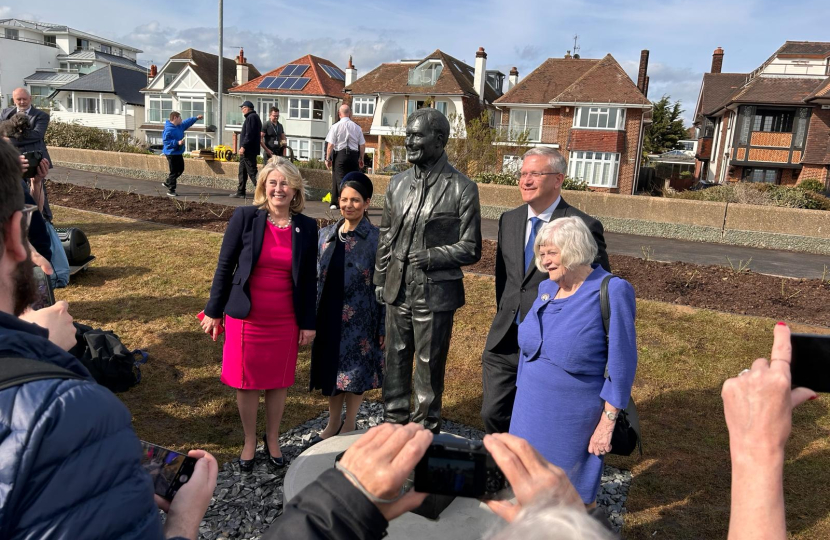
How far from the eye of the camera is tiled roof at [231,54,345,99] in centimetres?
4569

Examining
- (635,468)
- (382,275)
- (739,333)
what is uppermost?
(382,275)

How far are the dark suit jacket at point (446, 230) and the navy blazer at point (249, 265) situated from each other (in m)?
0.63

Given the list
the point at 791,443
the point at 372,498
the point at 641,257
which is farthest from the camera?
the point at 641,257

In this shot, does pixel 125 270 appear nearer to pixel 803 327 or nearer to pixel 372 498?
pixel 372 498

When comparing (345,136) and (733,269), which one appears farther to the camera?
(345,136)

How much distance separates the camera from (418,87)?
41.8 m

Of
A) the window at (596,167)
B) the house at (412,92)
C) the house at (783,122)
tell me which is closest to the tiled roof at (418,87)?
the house at (412,92)

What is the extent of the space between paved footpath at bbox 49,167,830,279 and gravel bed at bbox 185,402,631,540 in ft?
21.7

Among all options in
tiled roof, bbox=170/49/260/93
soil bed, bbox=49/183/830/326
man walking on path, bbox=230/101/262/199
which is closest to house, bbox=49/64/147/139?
tiled roof, bbox=170/49/260/93

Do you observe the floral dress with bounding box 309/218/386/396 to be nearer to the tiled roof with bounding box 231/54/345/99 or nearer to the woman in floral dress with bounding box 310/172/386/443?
the woman in floral dress with bounding box 310/172/386/443

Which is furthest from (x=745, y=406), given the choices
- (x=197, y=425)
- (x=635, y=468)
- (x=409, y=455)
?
(x=197, y=425)

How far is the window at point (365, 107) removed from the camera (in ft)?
145

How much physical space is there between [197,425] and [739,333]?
6.06m

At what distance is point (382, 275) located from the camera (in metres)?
4.04
